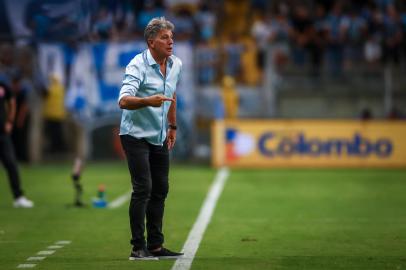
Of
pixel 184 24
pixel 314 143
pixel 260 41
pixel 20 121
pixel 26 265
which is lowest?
pixel 314 143

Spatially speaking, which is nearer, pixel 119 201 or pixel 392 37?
pixel 119 201

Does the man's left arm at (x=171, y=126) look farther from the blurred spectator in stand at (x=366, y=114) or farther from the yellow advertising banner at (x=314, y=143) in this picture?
the blurred spectator in stand at (x=366, y=114)

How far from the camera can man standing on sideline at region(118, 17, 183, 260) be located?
9.38m

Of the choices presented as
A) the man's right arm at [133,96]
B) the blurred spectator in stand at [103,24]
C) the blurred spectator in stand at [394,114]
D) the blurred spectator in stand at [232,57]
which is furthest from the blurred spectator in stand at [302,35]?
the man's right arm at [133,96]

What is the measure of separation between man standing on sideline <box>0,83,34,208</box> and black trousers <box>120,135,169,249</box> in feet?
20.5

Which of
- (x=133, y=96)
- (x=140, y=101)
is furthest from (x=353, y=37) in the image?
(x=140, y=101)

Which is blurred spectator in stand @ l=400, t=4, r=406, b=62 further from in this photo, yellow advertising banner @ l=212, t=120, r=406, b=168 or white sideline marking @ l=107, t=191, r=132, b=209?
white sideline marking @ l=107, t=191, r=132, b=209

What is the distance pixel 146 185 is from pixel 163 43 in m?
1.29

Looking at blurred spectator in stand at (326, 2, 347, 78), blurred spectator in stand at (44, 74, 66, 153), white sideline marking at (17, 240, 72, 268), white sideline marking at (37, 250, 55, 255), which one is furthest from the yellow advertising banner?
white sideline marking at (37, 250, 55, 255)

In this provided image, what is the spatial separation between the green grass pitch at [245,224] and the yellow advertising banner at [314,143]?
318 cm

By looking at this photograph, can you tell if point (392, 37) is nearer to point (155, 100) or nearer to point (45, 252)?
point (45, 252)

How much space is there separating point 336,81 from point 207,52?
136 inches

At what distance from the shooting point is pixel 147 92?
950 cm

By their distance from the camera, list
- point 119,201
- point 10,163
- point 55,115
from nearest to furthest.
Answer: point 10,163, point 119,201, point 55,115
